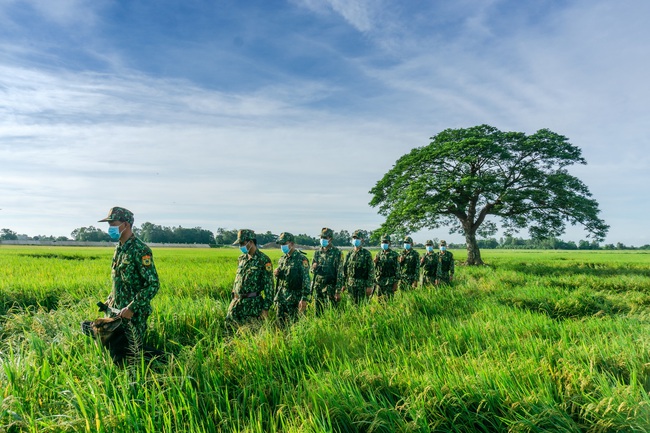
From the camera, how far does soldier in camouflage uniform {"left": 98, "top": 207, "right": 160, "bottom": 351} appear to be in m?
4.57

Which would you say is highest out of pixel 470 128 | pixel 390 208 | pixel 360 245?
pixel 470 128

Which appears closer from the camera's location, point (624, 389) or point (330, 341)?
point (624, 389)

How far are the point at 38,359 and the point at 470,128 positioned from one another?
26.3 m

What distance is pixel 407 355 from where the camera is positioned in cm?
446

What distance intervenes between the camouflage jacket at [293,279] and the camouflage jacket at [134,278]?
2.79 meters

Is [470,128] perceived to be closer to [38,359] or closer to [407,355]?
[407,355]

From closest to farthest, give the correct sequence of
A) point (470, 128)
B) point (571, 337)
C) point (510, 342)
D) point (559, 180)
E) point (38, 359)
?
1. point (38, 359)
2. point (510, 342)
3. point (571, 337)
4. point (559, 180)
5. point (470, 128)

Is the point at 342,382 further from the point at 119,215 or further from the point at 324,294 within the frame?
the point at 324,294

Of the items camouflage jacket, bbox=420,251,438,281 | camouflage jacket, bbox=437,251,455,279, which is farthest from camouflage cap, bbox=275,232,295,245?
camouflage jacket, bbox=437,251,455,279

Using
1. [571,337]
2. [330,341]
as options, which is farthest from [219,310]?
[571,337]

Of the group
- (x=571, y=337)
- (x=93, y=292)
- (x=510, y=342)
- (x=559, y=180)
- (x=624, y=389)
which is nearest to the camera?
(x=624, y=389)

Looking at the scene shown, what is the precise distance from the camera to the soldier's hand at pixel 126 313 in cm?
433

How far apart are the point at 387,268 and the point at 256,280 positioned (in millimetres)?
5068

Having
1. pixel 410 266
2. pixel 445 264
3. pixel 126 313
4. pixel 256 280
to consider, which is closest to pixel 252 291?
pixel 256 280
